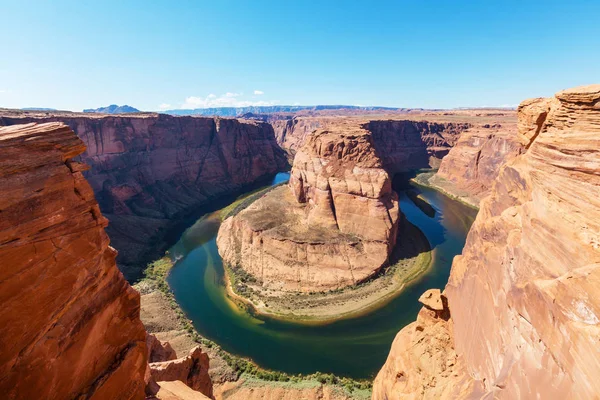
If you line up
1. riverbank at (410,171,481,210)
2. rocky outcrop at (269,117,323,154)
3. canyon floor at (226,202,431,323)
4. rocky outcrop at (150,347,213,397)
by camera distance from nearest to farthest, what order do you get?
rocky outcrop at (150,347,213,397)
canyon floor at (226,202,431,323)
riverbank at (410,171,481,210)
rocky outcrop at (269,117,323,154)

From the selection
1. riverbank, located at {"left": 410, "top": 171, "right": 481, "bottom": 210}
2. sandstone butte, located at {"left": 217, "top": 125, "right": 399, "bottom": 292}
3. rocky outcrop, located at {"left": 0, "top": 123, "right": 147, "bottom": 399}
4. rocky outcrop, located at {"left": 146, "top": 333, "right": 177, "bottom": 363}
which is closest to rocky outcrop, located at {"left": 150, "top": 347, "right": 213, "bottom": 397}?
rocky outcrop, located at {"left": 146, "top": 333, "right": 177, "bottom": 363}

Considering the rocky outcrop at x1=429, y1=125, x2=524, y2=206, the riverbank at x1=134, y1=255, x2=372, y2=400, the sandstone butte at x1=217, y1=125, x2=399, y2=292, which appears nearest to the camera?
the riverbank at x1=134, y1=255, x2=372, y2=400

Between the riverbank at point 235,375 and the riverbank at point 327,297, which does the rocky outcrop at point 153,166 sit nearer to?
the riverbank at point 235,375

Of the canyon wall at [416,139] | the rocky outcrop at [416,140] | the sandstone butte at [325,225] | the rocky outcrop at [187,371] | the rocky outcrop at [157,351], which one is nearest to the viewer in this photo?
the rocky outcrop at [187,371]

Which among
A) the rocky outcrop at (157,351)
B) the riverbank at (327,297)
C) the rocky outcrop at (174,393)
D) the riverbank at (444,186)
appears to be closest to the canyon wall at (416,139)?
the riverbank at (444,186)

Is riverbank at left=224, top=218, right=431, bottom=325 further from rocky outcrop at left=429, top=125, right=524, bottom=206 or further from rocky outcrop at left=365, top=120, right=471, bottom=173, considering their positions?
rocky outcrop at left=365, top=120, right=471, bottom=173

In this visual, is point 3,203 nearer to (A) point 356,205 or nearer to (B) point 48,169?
(B) point 48,169

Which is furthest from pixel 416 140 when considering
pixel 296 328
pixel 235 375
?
pixel 235 375
